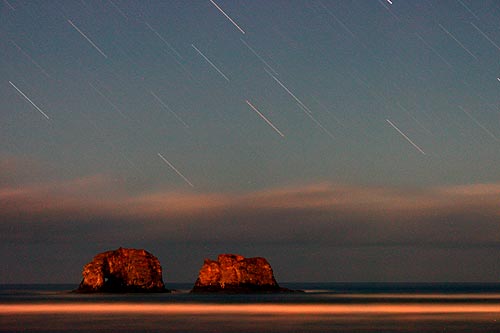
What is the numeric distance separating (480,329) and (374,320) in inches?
739

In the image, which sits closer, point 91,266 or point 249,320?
point 249,320

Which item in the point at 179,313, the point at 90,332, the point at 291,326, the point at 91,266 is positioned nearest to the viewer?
the point at 90,332

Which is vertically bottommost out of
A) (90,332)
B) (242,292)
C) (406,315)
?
(90,332)

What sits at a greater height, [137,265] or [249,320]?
[137,265]

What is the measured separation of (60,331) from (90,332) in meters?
2.66

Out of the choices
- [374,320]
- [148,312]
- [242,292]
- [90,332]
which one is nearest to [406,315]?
[374,320]

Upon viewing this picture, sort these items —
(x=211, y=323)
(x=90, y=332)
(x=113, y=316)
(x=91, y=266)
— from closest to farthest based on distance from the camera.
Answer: (x=90, y=332) → (x=211, y=323) → (x=113, y=316) → (x=91, y=266)

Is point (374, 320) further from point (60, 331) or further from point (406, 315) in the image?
point (60, 331)

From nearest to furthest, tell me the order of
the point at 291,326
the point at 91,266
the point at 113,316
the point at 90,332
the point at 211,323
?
the point at 90,332 → the point at 291,326 → the point at 211,323 → the point at 113,316 → the point at 91,266

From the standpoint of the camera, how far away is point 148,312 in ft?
399

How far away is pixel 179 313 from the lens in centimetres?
11925

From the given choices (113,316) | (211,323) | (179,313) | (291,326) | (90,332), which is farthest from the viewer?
(179,313)

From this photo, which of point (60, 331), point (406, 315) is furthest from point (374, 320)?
point (60, 331)

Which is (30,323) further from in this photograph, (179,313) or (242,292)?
(242,292)
